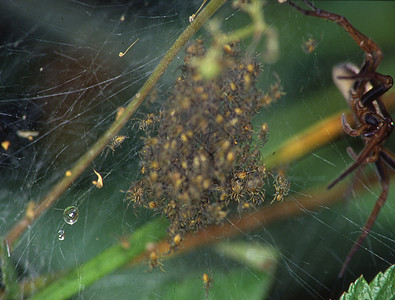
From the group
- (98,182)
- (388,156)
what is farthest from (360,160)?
(98,182)

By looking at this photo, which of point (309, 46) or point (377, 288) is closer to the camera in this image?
point (377, 288)

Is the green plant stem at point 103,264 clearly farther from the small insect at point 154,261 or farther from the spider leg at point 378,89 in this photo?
the spider leg at point 378,89

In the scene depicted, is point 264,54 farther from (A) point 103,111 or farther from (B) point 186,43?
(A) point 103,111

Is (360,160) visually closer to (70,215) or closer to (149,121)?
(149,121)

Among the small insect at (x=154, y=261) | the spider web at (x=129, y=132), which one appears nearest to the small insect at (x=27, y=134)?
the spider web at (x=129, y=132)

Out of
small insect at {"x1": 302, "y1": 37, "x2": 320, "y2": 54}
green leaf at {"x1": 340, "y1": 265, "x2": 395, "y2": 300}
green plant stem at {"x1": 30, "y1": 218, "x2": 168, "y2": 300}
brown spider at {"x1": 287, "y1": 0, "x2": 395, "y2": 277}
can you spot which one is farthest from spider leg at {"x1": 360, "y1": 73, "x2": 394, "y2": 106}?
green plant stem at {"x1": 30, "y1": 218, "x2": 168, "y2": 300}
